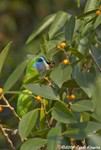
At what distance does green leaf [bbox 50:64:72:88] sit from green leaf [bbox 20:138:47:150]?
0.19 m

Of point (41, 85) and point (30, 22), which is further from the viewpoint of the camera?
point (30, 22)

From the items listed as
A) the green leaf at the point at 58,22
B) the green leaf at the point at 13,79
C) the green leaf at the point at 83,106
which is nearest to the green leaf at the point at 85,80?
the green leaf at the point at 83,106

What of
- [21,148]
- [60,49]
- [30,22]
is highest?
[60,49]

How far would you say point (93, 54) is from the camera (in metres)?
1.78

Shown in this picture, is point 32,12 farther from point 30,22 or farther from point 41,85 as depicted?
point 41,85

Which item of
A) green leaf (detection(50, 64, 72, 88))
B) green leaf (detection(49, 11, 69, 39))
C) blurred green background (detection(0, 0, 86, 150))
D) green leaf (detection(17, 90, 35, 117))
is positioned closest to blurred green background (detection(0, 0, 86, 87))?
blurred green background (detection(0, 0, 86, 150))

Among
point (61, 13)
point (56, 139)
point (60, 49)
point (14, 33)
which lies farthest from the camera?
point (14, 33)

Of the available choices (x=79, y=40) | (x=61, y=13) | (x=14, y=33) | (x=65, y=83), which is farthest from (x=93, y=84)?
(x=14, y=33)

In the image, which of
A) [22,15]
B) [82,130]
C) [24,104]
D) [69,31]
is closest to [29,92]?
[24,104]

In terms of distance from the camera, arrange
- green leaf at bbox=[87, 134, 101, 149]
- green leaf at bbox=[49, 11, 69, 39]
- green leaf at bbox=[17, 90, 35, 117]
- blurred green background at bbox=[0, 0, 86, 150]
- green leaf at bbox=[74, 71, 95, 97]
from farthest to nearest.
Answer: blurred green background at bbox=[0, 0, 86, 150], green leaf at bbox=[49, 11, 69, 39], green leaf at bbox=[17, 90, 35, 117], green leaf at bbox=[74, 71, 95, 97], green leaf at bbox=[87, 134, 101, 149]

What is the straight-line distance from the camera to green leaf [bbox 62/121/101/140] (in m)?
1.58

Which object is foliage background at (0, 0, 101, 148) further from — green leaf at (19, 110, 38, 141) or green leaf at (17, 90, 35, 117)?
green leaf at (19, 110, 38, 141)

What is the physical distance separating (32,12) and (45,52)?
13.1ft

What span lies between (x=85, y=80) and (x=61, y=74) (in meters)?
0.08
